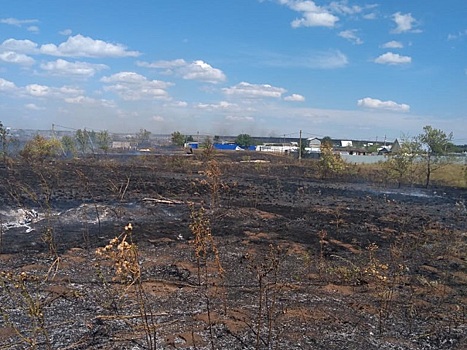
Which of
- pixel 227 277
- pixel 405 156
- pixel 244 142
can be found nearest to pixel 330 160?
pixel 405 156

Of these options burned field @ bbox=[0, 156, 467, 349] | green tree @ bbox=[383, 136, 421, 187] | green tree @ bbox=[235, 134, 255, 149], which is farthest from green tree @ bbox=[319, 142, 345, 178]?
green tree @ bbox=[235, 134, 255, 149]

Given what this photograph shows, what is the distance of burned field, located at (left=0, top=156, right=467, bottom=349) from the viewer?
5.15 meters

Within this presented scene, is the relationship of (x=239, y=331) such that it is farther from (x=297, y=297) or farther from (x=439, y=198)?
(x=439, y=198)

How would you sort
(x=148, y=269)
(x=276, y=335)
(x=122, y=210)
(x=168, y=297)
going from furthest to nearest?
(x=122, y=210) → (x=148, y=269) → (x=168, y=297) → (x=276, y=335)

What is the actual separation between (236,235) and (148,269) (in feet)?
11.6

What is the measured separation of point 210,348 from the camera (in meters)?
4.95

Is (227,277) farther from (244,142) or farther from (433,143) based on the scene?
(244,142)

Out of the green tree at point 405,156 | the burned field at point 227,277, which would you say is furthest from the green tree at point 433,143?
the burned field at point 227,277

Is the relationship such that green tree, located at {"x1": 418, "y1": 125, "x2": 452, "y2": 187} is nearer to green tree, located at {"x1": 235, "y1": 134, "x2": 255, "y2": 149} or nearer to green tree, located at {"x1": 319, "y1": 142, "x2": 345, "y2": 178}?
green tree, located at {"x1": 319, "y1": 142, "x2": 345, "y2": 178}

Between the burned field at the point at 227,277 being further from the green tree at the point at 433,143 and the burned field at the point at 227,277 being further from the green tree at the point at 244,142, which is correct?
the green tree at the point at 244,142

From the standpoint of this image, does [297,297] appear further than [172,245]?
No

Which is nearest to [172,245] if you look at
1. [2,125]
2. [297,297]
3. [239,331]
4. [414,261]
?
[297,297]

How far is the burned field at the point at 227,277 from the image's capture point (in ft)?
16.9

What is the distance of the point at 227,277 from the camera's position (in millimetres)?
7559
